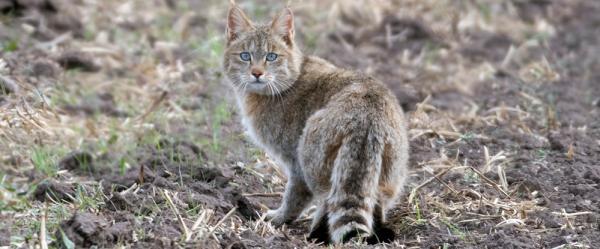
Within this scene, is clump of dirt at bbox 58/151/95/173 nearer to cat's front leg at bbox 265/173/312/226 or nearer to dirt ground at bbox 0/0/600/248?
dirt ground at bbox 0/0/600/248

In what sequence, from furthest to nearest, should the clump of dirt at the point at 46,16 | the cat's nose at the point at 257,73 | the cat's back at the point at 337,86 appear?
the clump of dirt at the point at 46,16 → the cat's nose at the point at 257,73 → the cat's back at the point at 337,86

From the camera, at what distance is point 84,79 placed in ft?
32.4

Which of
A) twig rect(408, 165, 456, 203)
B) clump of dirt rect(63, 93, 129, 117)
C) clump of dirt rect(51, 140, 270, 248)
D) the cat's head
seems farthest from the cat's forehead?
clump of dirt rect(63, 93, 129, 117)

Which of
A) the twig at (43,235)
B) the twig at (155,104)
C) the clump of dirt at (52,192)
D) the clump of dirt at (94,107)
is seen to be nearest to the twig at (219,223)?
the twig at (43,235)

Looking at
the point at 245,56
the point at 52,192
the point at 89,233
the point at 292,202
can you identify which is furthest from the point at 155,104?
the point at 89,233

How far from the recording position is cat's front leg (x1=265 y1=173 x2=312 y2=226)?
685 centimetres

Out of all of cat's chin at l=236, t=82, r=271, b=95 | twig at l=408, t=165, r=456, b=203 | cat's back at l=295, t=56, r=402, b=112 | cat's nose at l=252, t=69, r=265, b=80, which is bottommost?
twig at l=408, t=165, r=456, b=203

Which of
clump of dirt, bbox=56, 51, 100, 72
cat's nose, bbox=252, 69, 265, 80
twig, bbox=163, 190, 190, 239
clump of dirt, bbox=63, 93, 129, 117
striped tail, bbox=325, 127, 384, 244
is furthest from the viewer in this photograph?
clump of dirt, bbox=56, 51, 100, 72

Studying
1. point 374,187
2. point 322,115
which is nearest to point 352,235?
point 374,187

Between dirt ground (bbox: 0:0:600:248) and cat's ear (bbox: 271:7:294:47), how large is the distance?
113cm

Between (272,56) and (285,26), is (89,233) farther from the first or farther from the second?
(285,26)

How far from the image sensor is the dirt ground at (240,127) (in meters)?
6.28

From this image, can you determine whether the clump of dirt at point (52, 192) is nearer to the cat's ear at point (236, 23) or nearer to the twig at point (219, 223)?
the twig at point (219, 223)

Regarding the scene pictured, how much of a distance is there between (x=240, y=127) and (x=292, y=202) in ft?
6.54
